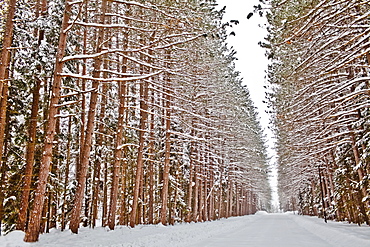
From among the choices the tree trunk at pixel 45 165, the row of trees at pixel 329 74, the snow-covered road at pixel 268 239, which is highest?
the row of trees at pixel 329 74

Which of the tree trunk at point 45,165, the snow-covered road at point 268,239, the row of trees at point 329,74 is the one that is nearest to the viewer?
the tree trunk at point 45,165

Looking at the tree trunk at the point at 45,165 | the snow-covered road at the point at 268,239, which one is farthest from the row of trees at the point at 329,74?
the tree trunk at the point at 45,165

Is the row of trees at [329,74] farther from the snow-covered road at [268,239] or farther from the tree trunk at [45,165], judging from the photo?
the tree trunk at [45,165]

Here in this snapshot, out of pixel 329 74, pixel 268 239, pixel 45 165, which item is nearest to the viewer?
pixel 45 165

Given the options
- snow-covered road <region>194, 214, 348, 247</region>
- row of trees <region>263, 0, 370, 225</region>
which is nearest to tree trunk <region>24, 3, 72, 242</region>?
snow-covered road <region>194, 214, 348, 247</region>

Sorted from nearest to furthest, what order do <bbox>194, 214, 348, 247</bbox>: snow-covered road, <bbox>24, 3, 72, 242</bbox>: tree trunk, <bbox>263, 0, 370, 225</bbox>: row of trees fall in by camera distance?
<bbox>24, 3, 72, 242</bbox>: tree trunk → <bbox>263, 0, 370, 225</bbox>: row of trees → <bbox>194, 214, 348, 247</bbox>: snow-covered road

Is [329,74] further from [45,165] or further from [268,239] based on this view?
[45,165]

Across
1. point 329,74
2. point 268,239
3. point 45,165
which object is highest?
point 329,74

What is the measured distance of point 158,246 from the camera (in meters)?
9.61

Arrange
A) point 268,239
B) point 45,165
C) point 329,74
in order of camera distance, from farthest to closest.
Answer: point 329,74 → point 268,239 → point 45,165

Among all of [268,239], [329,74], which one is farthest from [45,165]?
[329,74]

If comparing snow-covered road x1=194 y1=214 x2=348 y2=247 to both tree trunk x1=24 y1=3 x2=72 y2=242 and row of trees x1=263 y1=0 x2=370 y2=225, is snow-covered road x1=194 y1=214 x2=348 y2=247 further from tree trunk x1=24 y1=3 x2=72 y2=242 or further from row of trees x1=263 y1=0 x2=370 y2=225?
tree trunk x1=24 y1=3 x2=72 y2=242

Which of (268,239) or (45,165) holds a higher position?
(45,165)

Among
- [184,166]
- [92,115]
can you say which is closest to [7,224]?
[92,115]
